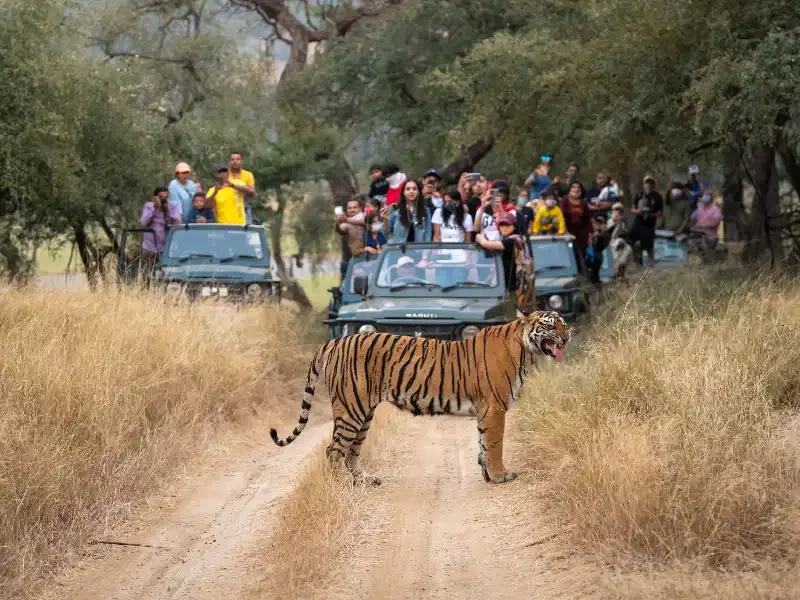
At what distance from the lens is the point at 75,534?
24.6 ft

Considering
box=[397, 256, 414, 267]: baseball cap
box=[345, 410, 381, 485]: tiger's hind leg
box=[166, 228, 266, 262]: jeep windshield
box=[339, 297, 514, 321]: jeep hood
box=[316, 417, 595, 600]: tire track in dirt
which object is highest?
box=[166, 228, 266, 262]: jeep windshield

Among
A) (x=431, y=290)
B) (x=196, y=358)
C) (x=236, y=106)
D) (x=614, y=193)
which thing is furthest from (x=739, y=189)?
(x=196, y=358)

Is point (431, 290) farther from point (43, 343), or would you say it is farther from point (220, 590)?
point (220, 590)

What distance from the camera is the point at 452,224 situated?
47.0ft

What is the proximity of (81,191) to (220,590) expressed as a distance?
14.6 meters

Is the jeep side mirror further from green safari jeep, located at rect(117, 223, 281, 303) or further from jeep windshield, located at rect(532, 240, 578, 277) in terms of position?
jeep windshield, located at rect(532, 240, 578, 277)

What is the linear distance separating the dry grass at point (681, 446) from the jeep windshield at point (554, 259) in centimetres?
674

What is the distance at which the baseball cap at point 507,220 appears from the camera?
13258 mm

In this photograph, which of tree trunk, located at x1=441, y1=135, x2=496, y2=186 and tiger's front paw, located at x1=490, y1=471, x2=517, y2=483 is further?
tree trunk, located at x1=441, y1=135, x2=496, y2=186

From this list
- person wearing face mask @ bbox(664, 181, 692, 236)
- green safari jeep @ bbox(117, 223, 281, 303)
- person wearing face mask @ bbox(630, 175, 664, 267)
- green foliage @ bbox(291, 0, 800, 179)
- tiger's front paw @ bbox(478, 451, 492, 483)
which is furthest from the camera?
person wearing face mask @ bbox(664, 181, 692, 236)

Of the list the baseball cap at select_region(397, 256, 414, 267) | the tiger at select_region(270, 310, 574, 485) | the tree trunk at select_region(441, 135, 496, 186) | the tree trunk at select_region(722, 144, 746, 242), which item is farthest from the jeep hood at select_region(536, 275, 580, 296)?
the tree trunk at select_region(722, 144, 746, 242)

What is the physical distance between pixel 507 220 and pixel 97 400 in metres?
5.46

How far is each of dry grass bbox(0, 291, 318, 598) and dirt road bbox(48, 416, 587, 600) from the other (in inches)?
12.1

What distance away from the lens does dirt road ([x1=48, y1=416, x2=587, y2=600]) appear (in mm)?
6664
